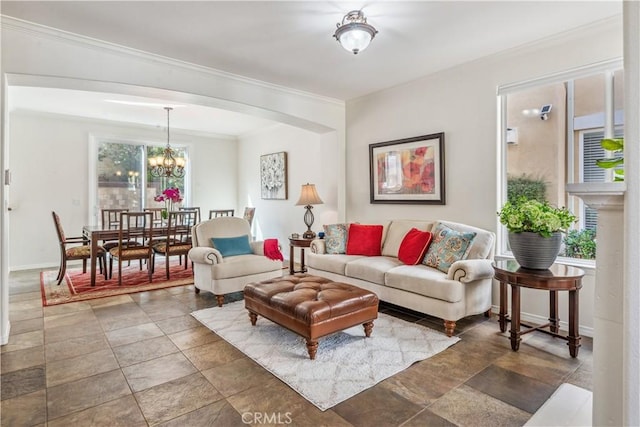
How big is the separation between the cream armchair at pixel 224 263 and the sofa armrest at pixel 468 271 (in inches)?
85.9

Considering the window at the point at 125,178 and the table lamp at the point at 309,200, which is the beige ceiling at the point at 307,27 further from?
the window at the point at 125,178

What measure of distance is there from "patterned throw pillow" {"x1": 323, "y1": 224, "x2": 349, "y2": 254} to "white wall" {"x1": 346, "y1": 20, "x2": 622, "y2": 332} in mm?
652

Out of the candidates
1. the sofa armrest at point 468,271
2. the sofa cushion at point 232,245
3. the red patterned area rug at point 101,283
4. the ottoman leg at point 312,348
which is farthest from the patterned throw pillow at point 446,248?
the red patterned area rug at point 101,283

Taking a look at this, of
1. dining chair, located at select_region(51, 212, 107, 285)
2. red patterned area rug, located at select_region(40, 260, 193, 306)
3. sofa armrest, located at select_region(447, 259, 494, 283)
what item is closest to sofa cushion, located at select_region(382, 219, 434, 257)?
sofa armrest, located at select_region(447, 259, 494, 283)

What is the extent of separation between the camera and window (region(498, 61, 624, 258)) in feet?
9.63

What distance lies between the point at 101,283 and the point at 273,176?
3.55m

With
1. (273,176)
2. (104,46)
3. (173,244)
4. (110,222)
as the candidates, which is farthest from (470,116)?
(110,222)

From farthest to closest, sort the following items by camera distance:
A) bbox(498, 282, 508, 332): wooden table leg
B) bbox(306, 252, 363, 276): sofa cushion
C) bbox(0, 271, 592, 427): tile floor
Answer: bbox(306, 252, 363, 276): sofa cushion
bbox(498, 282, 508, 332): wooden table leg
bbox(0, 271, 592, 427): tile floor

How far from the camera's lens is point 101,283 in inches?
187

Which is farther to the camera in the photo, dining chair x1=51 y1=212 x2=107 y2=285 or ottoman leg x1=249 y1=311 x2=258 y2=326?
dining chair x1=51 y1=212 x2=107 y2=285

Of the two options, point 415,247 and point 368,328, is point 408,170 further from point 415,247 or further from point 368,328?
point 368,328

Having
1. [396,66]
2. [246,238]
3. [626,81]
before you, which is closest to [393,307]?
[246,238]

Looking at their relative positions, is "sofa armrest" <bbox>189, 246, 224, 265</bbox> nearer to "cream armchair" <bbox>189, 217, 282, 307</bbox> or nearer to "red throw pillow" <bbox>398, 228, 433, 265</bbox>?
"cream armchair" <bbox>189, 217, 282, 307</bbox>

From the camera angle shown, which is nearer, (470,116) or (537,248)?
(537,248)
